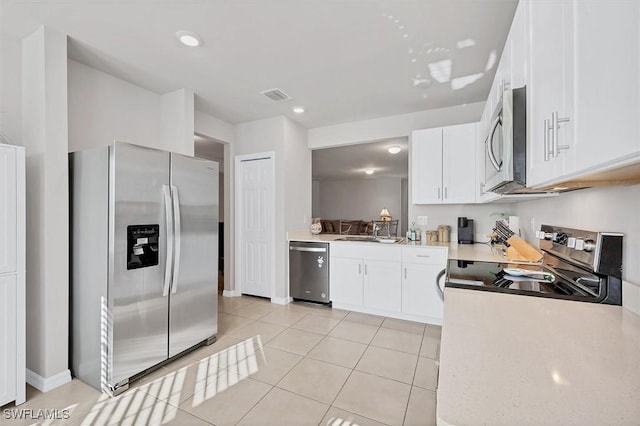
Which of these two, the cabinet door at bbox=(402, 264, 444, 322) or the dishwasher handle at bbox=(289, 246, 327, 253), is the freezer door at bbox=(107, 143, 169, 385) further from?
the cabinet door at bbox=(402, 264, 444, 322)

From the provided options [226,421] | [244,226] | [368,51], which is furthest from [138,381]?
[368,51]

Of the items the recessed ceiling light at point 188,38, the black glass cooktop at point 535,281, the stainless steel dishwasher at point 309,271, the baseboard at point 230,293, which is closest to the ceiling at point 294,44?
the recessed ceiling light at point 188,38

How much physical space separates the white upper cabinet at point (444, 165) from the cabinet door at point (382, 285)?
2.85ft

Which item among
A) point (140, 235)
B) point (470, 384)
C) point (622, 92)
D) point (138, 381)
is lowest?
point (138, 381)

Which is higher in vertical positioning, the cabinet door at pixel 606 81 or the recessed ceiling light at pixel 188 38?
the recessed ceiling light at pixel 188 38

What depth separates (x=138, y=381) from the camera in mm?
2072

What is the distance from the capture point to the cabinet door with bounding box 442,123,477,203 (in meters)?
3.05

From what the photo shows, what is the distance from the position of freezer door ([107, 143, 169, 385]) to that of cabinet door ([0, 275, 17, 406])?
51 centimetres

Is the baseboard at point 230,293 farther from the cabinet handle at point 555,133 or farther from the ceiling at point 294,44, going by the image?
the cabinet handle at point 555,133

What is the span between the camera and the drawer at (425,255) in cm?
300

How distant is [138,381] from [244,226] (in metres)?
2.31

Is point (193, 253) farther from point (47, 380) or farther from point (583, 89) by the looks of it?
point (583, 89)

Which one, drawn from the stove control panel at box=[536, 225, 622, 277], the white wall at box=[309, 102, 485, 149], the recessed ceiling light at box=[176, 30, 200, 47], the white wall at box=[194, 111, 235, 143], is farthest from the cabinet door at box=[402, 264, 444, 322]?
the white wall at box=[194, 111, 235, 143]

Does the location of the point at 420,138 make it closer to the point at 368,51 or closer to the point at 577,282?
the point at 368,51
